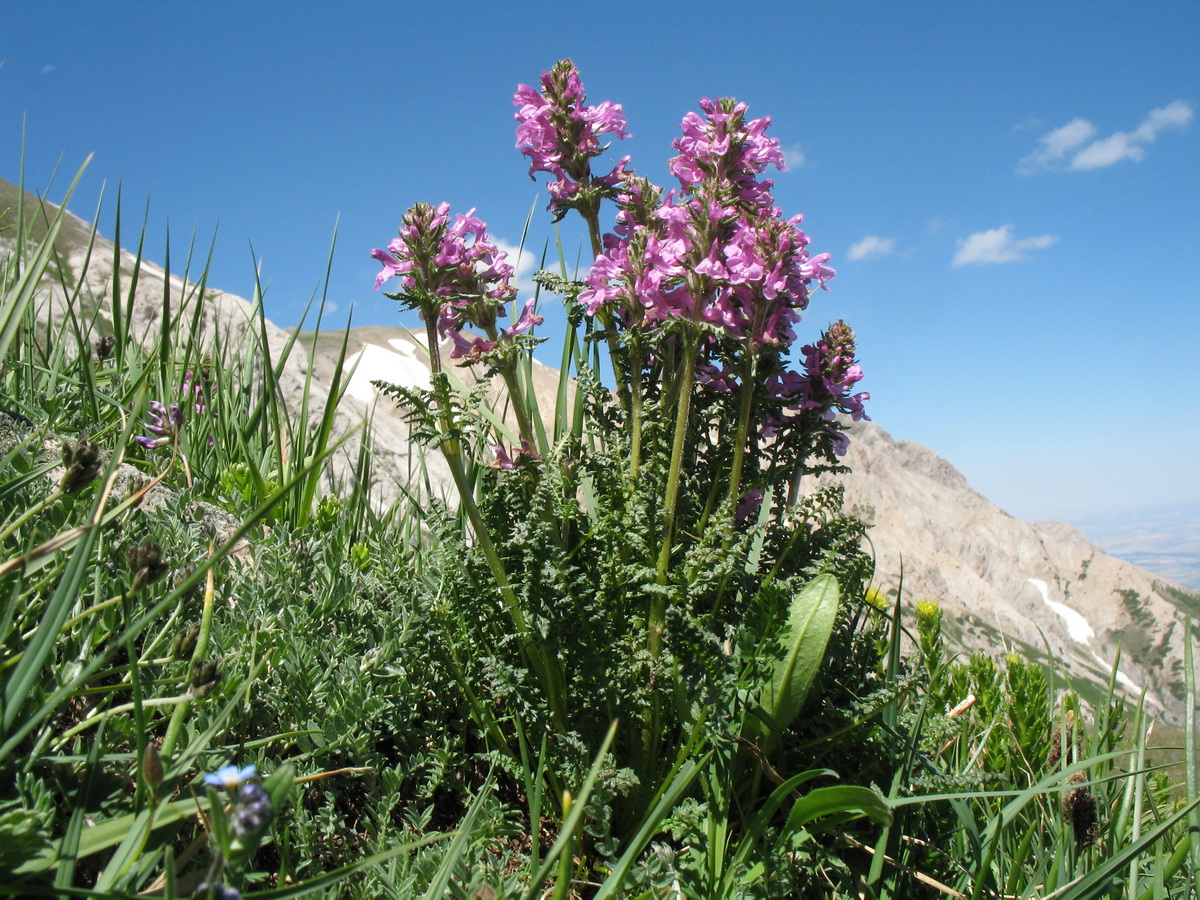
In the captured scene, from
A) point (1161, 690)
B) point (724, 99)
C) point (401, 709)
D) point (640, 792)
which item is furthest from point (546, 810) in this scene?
point (1161, 690)

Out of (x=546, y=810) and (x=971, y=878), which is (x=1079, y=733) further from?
(x=546, y=810)

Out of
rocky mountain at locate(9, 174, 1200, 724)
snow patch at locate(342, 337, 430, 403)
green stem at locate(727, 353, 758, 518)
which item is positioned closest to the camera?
green stem at locate(727, 353, 758, 518)

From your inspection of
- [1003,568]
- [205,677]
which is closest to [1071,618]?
[1003,568]

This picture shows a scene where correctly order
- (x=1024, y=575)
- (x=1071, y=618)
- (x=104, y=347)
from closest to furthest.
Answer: (x=104, y=347), (x=1024, y=575), (x=1071, y=618)

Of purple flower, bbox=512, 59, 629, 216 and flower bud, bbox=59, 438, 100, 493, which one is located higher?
purple flower, bbox=512, 59, 629, 216

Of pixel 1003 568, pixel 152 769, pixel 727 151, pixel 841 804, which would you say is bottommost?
pixel 1003 568

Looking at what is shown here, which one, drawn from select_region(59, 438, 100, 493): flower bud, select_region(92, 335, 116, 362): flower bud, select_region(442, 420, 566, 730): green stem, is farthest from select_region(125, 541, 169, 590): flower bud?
select_region(92, 335, 116, 362): flower bud

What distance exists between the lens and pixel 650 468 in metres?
1.67

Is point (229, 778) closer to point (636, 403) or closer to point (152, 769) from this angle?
point (152, 769)

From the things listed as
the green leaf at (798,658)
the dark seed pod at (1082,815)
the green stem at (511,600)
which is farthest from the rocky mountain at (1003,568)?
the dark seed pod at (1082,815)

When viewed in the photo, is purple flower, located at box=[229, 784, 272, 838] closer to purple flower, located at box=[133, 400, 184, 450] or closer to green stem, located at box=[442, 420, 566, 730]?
green stem, located at box=[442, 420, 566, 730]

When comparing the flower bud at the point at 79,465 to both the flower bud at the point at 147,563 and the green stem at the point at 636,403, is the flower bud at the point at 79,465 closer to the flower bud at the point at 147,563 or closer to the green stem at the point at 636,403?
the flower bud at the point at 147,563

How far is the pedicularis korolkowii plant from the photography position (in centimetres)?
144

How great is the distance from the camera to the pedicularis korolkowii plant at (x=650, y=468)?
1.44 meters
